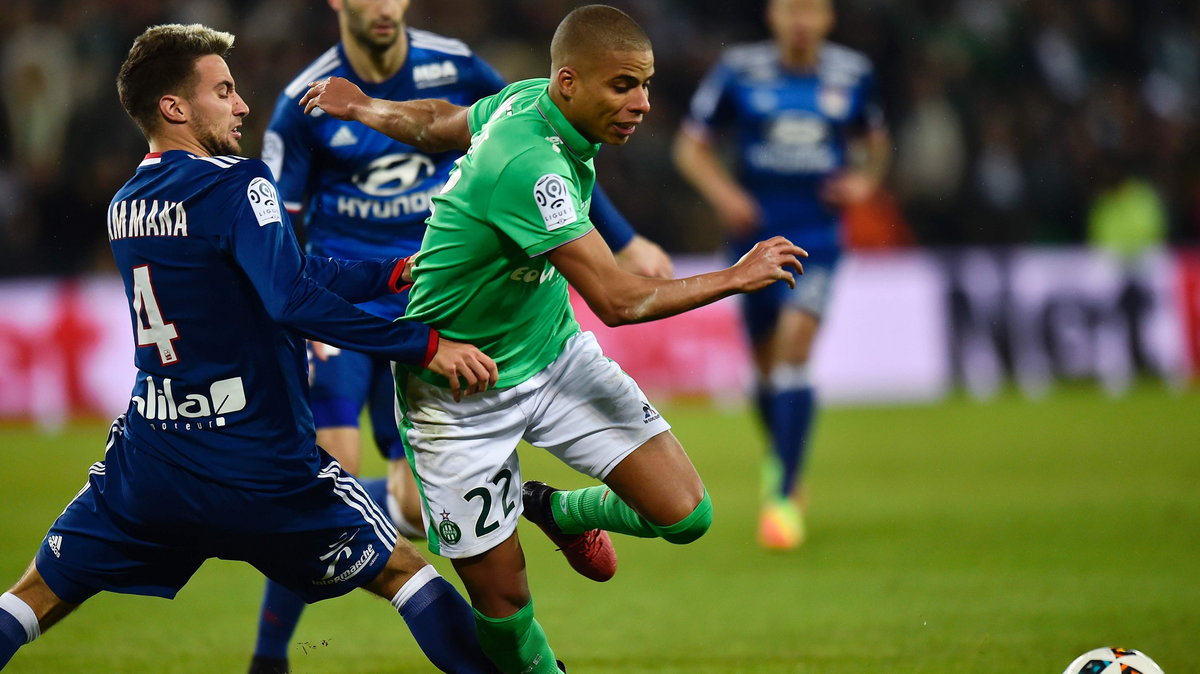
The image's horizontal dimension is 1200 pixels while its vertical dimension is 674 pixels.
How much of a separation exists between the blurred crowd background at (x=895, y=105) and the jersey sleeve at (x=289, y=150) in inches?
329

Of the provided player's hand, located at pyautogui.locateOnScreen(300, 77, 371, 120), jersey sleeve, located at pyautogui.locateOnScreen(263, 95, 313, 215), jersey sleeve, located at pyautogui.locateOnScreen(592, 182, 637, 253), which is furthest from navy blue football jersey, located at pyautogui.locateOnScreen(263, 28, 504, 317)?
player's hand, located at pyautogui.locateOnScreen(300, 77, 371, 120)

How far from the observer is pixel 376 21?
18.1 ft

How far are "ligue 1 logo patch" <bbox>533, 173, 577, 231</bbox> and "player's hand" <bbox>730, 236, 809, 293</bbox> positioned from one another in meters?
Result: 0.49

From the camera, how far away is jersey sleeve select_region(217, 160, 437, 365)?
3686 mm

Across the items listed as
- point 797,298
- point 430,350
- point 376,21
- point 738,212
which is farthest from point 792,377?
point 430,350

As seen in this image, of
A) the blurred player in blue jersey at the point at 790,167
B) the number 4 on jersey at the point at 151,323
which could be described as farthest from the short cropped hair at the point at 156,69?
the blurred player in blue jersey at the point at 790,167

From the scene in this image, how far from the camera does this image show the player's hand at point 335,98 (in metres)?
4.62

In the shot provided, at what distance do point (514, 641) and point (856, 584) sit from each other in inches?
105

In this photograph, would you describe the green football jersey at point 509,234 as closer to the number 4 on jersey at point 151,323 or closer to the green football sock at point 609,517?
the green football sock at point 609,517

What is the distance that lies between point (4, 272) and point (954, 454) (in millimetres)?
9207

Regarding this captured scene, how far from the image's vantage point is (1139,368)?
13.4 metres

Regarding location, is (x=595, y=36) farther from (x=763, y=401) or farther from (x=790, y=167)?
(x=763, y=401)

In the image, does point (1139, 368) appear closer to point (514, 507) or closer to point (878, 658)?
point (878, 658)

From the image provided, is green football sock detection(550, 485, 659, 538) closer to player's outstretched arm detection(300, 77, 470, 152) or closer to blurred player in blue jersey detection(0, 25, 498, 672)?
blurred player in blue jersey detection(0, 25, 498, 672)
